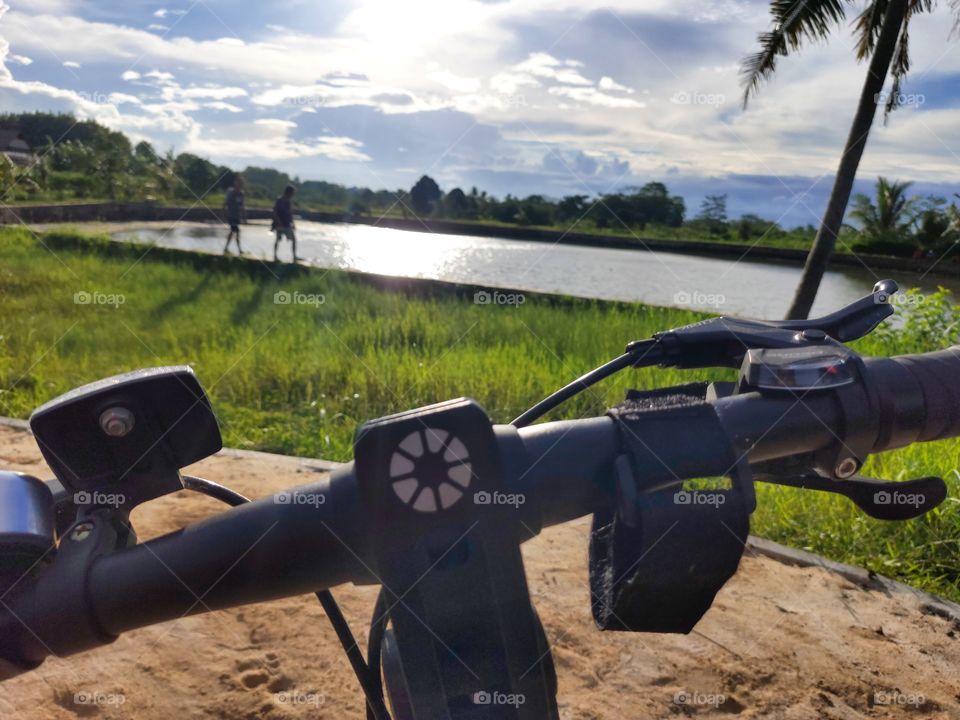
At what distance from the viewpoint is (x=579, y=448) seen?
0.78 m


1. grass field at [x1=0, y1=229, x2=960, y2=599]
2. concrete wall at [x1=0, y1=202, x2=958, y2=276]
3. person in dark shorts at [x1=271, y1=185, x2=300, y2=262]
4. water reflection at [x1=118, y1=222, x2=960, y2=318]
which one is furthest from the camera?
concrete wall at [x1=0, y1=202, x2=958, y2=276]

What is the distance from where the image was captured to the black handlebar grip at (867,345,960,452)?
0.89 metres

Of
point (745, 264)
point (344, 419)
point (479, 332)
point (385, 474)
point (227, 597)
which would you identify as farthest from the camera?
point (745, 264)

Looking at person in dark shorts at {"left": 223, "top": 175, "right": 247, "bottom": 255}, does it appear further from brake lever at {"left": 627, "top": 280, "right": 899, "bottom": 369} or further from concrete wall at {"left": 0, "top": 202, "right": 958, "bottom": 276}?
brake lever at {"left": 627, "top": 280, "right": 899, "bottom": 369}

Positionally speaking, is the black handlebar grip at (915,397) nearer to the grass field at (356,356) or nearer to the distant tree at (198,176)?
the grass field at (356,356)

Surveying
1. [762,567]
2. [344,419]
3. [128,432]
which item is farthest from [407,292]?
[128,432]

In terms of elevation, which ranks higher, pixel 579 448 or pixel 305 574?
pixel 579 448

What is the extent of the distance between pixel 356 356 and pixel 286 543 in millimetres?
5954

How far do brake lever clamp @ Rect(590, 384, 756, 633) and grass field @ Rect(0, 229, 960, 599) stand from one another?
3.25 meters

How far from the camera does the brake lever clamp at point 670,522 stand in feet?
Result: 2.33

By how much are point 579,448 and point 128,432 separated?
508 millimetres

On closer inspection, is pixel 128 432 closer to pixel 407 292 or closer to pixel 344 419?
pixel 344 419

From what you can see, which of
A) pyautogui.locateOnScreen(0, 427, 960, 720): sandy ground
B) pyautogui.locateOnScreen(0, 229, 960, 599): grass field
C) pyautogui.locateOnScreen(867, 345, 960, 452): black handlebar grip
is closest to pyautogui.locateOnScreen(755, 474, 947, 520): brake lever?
pyautogui.locateOnScreen(867, 345, 960, 452): black handlebar grip

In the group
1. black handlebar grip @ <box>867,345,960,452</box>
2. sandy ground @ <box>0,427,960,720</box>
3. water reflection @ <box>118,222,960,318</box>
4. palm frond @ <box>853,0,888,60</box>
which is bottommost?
sandy ground @ <box>0,427,960,720</box>
